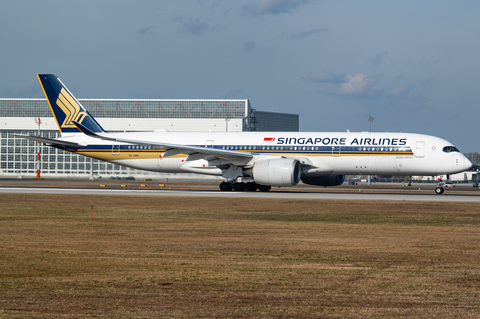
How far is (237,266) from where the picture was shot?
35.0 feet

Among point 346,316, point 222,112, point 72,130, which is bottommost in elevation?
point 346,316

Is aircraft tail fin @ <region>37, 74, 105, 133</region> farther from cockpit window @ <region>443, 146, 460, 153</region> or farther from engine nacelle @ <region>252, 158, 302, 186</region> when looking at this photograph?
cockpit window @ <region>443, 146, 460, 153</region>

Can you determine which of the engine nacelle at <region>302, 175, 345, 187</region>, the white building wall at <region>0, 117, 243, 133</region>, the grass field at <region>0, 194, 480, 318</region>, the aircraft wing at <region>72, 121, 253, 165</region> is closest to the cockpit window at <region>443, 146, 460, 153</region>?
the engine nacelle at <region>302, 175, 345, 187</region>

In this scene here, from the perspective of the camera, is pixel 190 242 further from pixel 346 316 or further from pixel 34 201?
pixel 34 201

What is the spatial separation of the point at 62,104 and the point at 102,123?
4279cm

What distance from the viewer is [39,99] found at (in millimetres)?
82750

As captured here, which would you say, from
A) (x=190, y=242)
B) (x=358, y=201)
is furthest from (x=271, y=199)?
(x=190, y=242)

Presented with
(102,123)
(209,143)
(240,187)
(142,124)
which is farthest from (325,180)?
(102,123)

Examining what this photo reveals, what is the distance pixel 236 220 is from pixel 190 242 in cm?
601

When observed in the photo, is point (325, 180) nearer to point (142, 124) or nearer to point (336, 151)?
point (336, 151)

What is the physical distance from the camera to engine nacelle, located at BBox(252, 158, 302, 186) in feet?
106

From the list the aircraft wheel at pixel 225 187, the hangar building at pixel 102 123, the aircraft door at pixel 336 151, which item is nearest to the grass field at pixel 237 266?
the aircraft door at pixel 336 151

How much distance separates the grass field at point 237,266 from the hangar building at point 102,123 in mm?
58610

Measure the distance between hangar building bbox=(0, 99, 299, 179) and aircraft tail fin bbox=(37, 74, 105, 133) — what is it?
34833 millimetres
